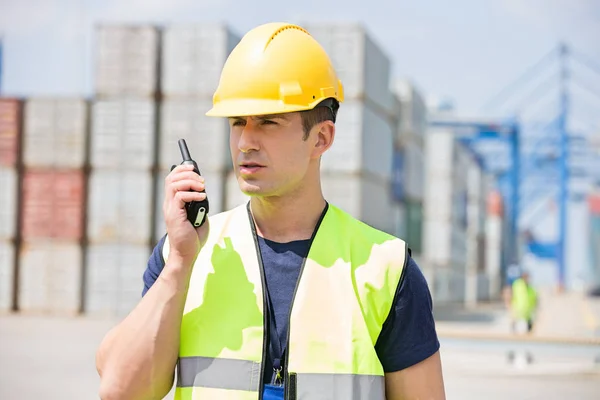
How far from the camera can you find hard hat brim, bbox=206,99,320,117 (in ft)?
6.61

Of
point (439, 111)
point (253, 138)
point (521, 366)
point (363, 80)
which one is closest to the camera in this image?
point (253, 138)

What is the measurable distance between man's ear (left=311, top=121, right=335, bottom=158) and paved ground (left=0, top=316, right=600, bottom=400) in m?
6.88

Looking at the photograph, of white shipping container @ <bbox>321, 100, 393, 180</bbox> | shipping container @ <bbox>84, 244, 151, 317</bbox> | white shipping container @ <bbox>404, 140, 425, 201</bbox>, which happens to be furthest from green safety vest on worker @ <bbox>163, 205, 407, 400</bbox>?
white shipping container @ <bbox>404, 140, 425, 201</bbox>

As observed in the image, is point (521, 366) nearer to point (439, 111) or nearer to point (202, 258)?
point (202, 258)

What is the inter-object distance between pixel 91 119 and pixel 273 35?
55.8ft

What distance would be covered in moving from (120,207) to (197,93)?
9.17ft

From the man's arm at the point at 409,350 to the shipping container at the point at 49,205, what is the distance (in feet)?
55.7

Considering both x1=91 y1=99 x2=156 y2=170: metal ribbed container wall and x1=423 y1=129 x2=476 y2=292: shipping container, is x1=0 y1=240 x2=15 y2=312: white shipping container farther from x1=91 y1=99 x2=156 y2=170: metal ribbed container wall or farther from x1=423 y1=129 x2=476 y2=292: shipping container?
x1=423 y1=129 x2=476 y2=292: shipping container

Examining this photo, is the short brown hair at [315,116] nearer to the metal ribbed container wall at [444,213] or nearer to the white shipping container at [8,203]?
the white shipping container at [8,203]

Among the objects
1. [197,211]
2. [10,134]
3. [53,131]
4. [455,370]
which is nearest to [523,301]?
[455,370]

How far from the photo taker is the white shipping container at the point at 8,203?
60.8ft

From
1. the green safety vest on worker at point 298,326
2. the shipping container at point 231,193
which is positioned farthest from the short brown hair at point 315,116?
the shipping container at point 231,193

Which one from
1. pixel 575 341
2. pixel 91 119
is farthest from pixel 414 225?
pixel 575 341

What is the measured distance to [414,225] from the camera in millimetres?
25250
